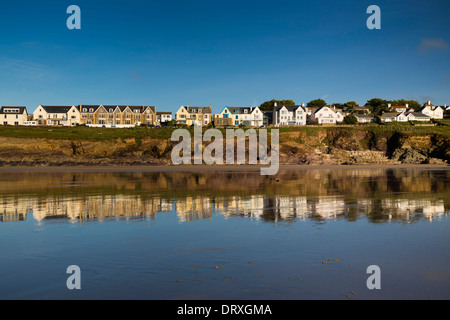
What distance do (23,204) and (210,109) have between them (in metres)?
104

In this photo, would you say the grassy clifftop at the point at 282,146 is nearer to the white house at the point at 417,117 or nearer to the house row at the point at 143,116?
the house row at the point at 143,116

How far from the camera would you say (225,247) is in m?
14.9

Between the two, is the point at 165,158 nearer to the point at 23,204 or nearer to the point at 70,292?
the point at 23,204

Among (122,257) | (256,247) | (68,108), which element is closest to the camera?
(122,257)

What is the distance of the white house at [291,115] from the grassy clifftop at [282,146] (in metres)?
31.4

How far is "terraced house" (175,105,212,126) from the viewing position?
125 meters

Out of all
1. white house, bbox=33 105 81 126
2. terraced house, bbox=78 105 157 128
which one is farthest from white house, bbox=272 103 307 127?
white house, bbox=33 105 81 126

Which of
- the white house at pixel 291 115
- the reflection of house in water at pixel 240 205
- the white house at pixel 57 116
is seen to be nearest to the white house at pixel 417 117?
the white house at pixel 291 115

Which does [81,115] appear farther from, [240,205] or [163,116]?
[240,205]

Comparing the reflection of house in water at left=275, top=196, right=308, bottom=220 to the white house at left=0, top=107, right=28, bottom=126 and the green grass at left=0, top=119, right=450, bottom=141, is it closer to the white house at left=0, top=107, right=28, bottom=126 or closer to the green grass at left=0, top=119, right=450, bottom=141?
the green grass at left=0, top=119, right=450, bottom=141
